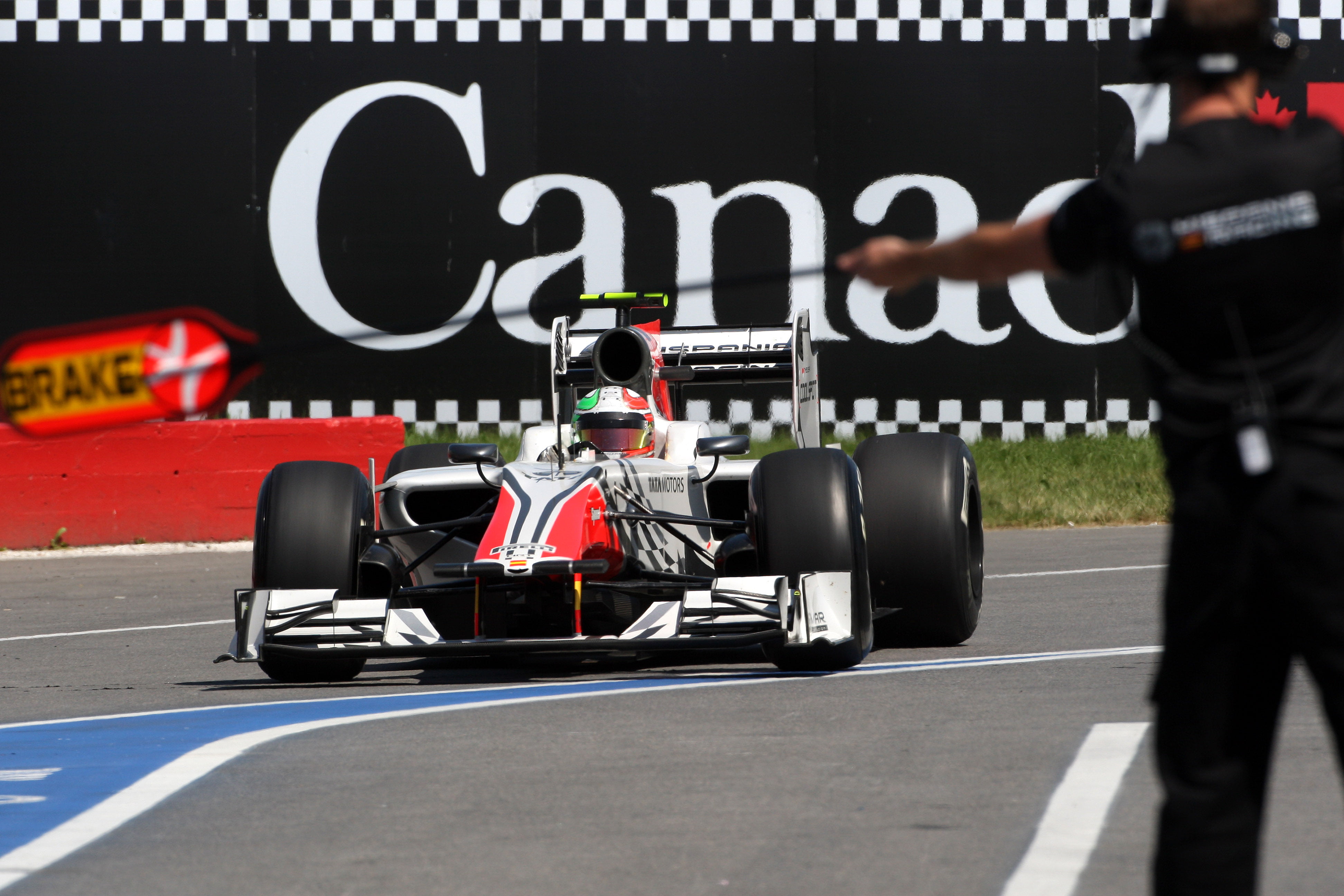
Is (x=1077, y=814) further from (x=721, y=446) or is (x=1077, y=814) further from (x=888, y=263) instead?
(x=721, y=446)

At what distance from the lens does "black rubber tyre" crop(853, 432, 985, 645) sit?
895 centimetres

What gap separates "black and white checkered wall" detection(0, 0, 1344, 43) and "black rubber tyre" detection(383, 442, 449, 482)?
7440 mm

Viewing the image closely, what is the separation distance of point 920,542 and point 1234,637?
573 cm

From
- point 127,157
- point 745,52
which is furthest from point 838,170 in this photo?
point 127,157

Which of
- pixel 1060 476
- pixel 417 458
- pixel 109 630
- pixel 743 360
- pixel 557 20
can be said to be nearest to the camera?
pixel 743 360

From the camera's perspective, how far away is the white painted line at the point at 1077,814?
4.33 m

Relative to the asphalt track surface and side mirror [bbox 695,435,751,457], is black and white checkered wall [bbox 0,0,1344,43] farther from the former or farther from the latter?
side mirror [bbox 695,435,751,457]

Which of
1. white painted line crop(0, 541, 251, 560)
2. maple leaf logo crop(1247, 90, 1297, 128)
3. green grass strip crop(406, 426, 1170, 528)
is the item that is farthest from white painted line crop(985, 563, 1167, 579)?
maple leaf logo crop(1247, 90, 1297, 128)

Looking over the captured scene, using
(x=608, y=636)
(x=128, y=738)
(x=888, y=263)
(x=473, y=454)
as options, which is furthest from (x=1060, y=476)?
(x=888, y=263)

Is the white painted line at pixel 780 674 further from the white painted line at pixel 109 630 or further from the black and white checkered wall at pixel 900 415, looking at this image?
the black and white checkered wall at pixel 900 415

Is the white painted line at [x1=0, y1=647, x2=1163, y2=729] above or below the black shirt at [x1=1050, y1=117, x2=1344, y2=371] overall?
below

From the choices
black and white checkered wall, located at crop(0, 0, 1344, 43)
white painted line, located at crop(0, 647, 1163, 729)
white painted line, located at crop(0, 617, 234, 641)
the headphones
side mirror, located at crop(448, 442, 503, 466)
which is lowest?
white painted line, located at crop(0, 617, 234, 641)

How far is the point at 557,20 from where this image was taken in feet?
58.5

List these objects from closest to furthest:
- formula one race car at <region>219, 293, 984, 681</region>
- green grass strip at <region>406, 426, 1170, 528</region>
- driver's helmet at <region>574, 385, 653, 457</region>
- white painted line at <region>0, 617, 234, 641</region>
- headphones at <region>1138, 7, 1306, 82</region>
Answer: headphones at <region>1138, 7, 1306, 82</region> → formula one race car at <region>219, 293, 984, 681</region> → driver's helmet at <region>574, 385, 653, 457</region> → white painted line at <region>0, 617, 234, 641</region> → green grass strip at <region>406, 426, 1170, 528</region>
